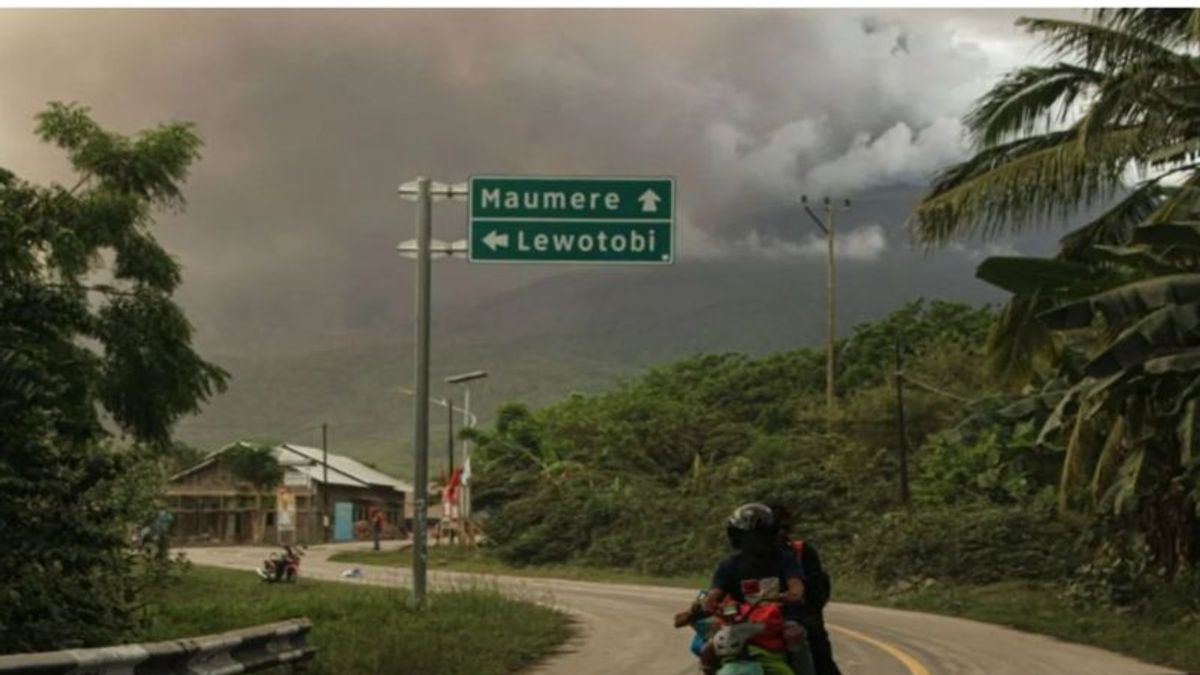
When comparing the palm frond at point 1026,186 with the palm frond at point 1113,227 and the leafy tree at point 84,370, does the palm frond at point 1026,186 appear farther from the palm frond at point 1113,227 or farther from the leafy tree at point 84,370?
the leafy tree at point 84,370

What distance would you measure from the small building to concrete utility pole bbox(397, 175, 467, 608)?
493 centimetres

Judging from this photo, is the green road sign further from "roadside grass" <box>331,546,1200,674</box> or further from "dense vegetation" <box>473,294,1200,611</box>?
"roadside grass" <box>331,546,1200,674</box>

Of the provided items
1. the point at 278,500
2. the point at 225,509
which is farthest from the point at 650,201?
the point at 278,500

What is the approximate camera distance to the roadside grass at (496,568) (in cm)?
3506

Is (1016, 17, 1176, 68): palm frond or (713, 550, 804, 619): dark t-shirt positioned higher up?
(1016, 17, 1176, 68): palm frond

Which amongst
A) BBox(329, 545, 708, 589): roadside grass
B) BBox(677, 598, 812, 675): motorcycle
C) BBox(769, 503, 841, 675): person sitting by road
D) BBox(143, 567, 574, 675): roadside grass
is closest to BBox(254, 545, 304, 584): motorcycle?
BBox(143, 567, 574, 675): roadside grass

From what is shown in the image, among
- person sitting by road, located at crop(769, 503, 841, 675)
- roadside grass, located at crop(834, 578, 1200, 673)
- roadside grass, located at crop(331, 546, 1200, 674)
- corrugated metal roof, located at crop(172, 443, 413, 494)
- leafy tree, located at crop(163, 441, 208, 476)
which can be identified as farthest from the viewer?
corrugated metal roof, located at crop(172, 443, 413, 494)

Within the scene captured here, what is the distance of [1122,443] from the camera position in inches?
729

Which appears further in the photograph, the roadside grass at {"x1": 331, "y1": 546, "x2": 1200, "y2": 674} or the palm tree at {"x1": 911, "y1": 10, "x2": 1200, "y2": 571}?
the roadside grass at {"x1": 331, "y1": 546, "x2": 1200, "y2": 674}

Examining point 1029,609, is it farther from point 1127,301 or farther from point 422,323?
point 1127,301

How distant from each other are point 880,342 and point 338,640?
113ft

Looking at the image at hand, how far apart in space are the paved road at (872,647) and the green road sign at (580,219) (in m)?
4.03

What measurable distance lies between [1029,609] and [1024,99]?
8.01 metres

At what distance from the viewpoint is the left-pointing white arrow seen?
1641cm
